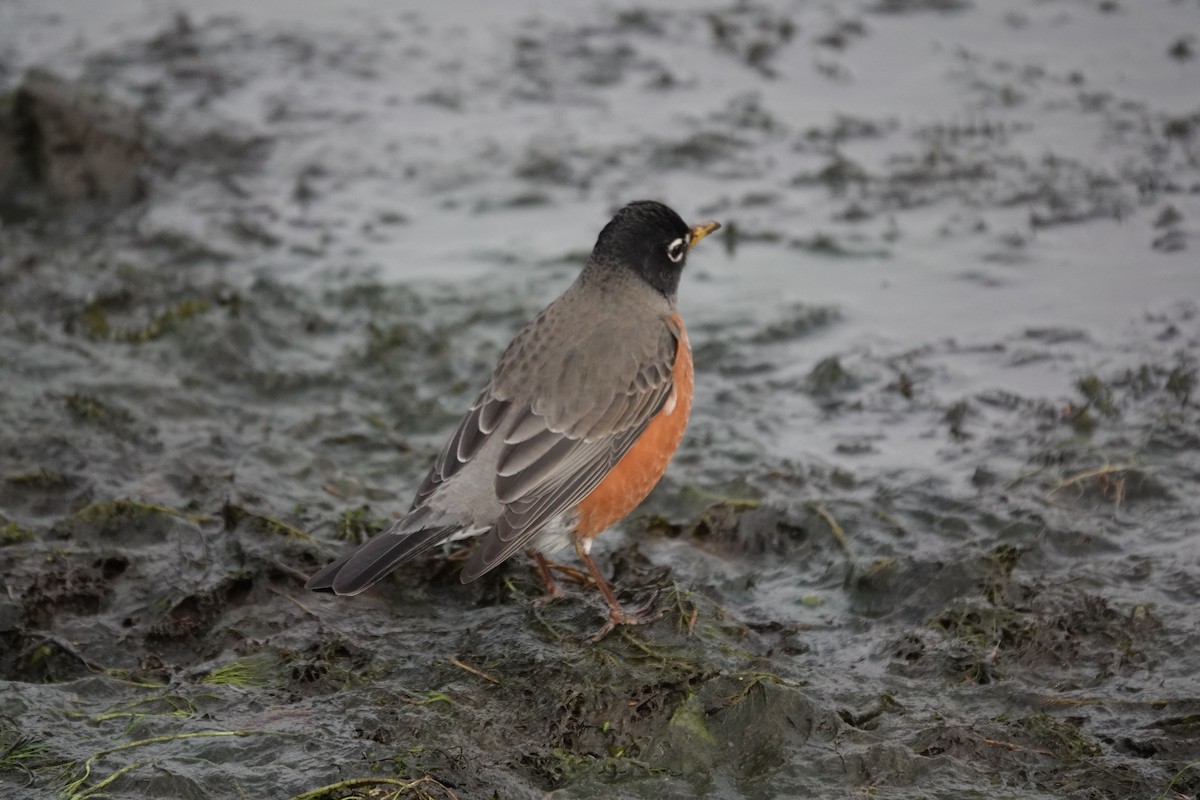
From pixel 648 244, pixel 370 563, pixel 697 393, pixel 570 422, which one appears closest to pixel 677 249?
pixel 648 244

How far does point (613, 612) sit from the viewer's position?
5.16m

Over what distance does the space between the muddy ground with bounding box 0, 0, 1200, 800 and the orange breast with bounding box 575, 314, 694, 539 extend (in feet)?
1.09

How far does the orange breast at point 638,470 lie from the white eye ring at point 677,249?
24.0 inches

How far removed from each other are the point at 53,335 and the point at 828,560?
4805 mm

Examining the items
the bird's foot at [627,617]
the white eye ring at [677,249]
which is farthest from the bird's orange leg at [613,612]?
the white eye ring at [677,249]

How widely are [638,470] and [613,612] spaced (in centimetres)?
66

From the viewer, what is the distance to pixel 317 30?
1362cm

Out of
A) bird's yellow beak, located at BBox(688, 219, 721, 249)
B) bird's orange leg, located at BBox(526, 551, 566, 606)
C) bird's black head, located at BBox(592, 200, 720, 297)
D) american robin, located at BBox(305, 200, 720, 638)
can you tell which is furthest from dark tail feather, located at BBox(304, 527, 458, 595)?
bird's yellow beak, located at BBox(688, 219, 721, 249)

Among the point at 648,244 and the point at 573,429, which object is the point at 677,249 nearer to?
the point at 648,244

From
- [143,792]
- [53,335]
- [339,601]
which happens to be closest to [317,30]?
[53,335]

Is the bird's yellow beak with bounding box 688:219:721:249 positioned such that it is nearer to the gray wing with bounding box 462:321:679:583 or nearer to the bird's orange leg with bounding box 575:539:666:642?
the gray wing with bounding box 462:321:679:583

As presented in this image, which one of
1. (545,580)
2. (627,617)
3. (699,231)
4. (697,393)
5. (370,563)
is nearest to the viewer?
(370,563)

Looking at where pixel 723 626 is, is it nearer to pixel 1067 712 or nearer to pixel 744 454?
pixel 1067 712

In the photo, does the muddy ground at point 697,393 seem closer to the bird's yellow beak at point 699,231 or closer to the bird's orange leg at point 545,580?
the bird's orange leg at point 545,580
